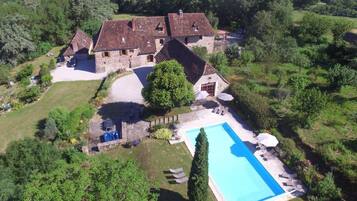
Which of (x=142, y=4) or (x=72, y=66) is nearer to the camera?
(x=72, y=66)

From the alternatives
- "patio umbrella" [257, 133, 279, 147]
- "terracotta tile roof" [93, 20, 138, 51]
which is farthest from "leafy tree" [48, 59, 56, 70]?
"patio umbrella" [257, 133, 279, 147]

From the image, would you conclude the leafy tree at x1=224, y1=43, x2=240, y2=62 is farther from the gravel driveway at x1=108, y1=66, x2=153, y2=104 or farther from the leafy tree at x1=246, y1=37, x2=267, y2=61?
the gravel driveway at x1=108, y1=66, x2=153, y2=104

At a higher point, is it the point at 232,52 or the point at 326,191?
the point at 232,52

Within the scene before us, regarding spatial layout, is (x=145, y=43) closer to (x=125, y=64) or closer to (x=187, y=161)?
(x=125, y=64)

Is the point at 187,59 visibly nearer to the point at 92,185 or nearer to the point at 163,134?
the point at 163,134

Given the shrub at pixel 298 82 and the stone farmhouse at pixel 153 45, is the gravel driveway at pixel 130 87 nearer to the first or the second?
the stone farmhouse at pixel 153 45

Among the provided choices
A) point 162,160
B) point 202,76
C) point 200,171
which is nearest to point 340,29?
point 202,76

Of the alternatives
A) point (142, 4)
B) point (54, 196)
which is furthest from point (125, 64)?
Result: point (142, 4)
